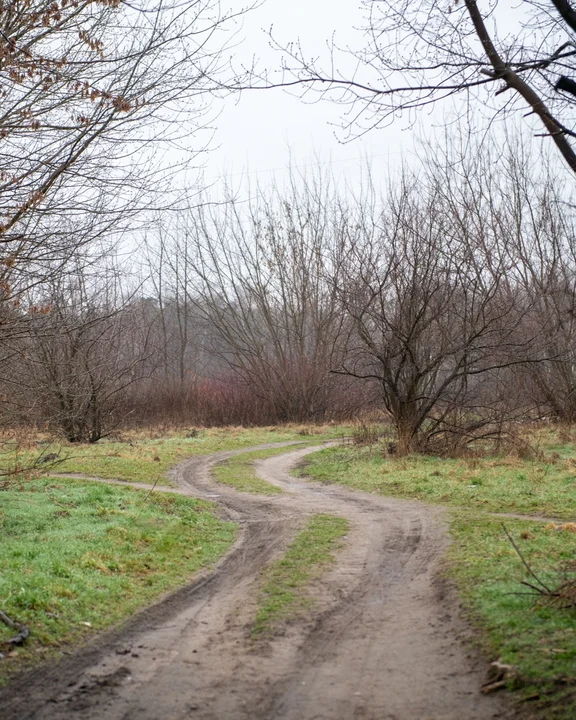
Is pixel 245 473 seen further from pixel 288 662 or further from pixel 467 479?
pixel 288 662

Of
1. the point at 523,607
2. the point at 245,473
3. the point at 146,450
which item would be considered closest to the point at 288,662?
the point at 523,607

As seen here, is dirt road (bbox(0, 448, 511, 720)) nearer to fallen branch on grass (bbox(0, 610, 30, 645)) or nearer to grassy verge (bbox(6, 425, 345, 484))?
fallen branch on grass (bbox(0, 610, 30, 645))

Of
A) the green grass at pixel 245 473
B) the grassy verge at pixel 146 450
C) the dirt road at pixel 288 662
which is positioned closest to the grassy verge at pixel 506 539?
the dirt road at pixel 288 662

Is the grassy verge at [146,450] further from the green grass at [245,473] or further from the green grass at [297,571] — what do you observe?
the green grass at [297,571]

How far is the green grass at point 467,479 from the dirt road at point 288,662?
3.57 m

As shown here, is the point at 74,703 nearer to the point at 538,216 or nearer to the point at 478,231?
the point at 478,231

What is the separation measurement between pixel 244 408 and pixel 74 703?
3220 cm

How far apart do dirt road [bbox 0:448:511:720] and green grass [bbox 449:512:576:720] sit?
0.72 ft

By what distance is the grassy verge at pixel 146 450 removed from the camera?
17.1 metres

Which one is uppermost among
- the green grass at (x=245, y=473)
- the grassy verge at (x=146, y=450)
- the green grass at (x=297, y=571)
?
the grassy verge at (x=146, y=450)

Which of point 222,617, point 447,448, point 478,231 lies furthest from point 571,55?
point 478,231

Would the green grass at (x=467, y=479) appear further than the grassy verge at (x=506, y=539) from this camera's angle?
Yes

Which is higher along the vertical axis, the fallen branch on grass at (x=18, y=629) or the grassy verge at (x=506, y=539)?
the fallen branch on grass at (x=18, y=629)

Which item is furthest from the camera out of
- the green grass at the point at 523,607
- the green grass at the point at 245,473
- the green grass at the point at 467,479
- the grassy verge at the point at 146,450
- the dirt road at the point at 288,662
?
the grassy verge at the point at 146,450
